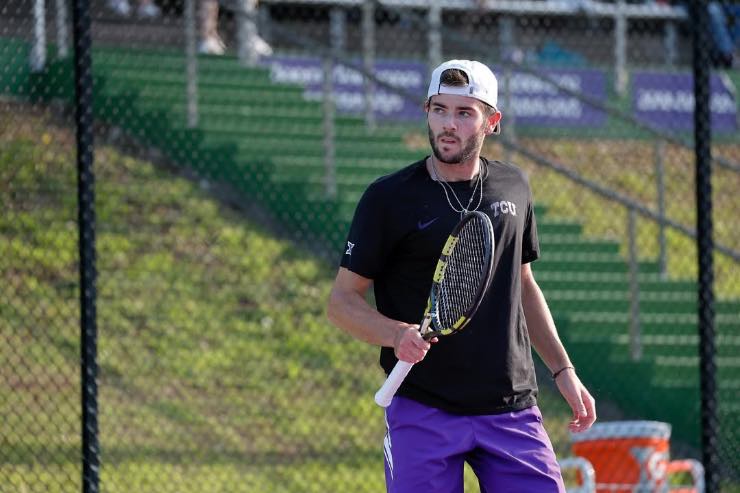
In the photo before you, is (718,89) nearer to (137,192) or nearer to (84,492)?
(137,192)

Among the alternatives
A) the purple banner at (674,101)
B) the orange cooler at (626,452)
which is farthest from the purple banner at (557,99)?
the orange cooler at (626,452)

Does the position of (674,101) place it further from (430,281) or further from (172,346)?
(430,281)

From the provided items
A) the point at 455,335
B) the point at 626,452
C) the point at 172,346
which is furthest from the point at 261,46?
the point at 455,335

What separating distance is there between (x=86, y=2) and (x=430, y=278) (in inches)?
102

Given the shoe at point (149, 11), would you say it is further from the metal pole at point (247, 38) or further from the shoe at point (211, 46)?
the metal pole at point (247, 38)

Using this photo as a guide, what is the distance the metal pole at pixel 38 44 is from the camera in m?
7.00

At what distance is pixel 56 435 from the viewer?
7.02 metres

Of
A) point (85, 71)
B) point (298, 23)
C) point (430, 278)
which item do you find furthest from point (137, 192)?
point (430, 278)

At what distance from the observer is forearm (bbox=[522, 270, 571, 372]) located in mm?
4367

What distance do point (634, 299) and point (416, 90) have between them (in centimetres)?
287

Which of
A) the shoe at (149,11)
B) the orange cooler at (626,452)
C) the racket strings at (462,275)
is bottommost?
the orange cooler at (626,452)

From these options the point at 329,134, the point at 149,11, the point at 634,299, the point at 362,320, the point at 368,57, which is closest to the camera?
the point at 362,320

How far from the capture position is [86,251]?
580 centimetres

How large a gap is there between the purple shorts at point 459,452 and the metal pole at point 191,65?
4652 mm
